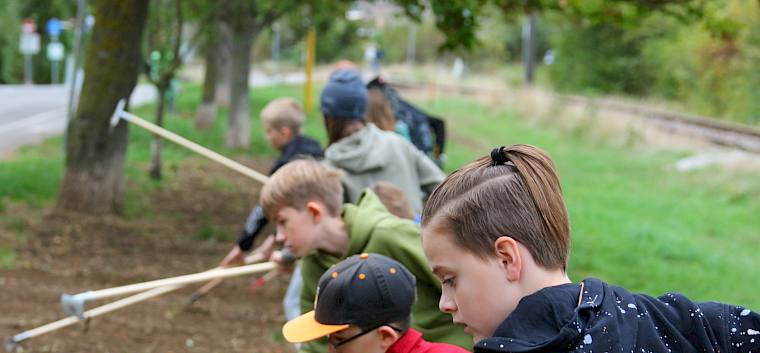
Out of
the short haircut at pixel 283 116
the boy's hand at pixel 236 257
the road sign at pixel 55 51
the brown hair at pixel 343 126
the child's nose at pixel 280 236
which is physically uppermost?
the brown hair at pixel 343 126

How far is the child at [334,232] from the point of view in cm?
380

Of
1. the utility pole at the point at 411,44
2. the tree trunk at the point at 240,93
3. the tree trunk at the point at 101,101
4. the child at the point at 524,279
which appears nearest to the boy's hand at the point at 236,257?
the child at the point at 524,279

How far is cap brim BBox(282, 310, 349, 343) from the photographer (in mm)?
3115

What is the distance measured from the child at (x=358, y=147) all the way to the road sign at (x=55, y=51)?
47791 mm

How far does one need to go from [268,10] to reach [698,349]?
16017 mm

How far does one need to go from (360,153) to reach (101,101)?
591 cm

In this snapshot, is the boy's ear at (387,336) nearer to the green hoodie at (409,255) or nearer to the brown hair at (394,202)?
the green hoodie at (409,255)

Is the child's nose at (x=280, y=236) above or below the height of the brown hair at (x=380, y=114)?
below

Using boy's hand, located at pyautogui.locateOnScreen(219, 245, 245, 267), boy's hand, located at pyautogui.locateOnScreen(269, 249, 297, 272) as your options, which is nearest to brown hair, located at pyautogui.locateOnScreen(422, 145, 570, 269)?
boy's hand, located at pyautogui.locateOnScreen(269, 249, 297, 272)

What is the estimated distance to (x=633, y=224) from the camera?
13.3 meters

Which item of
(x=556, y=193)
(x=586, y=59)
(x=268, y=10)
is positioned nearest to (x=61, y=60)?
(x=586, y=59)

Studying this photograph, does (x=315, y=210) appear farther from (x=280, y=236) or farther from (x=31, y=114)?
(x=31, y=114)

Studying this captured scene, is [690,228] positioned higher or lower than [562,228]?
lower

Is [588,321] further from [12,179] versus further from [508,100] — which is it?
[508,100]
